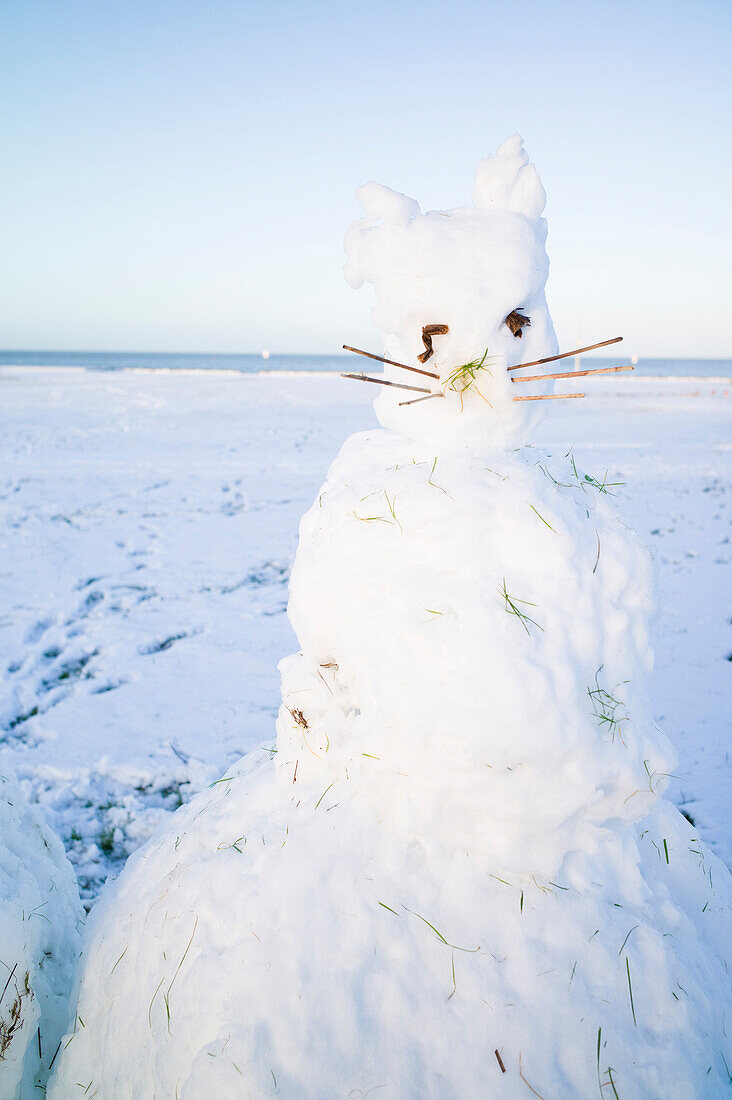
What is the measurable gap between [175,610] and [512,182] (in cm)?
397

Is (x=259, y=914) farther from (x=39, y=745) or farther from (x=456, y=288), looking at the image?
(x=39, y=745)

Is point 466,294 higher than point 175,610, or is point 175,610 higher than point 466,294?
point 466,294

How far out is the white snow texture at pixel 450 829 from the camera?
1101mm

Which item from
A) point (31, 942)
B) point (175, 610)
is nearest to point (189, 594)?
point (175, 610)

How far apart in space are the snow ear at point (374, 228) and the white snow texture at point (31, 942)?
158 centimetres

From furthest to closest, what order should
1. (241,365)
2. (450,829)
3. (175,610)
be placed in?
(241,365)
(175,610)
(450,829)

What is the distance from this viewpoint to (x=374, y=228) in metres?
1.41

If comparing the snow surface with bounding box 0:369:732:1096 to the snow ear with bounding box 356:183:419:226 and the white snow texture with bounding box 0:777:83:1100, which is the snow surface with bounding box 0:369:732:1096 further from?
the snow ear with bounding box 356:183:419:226

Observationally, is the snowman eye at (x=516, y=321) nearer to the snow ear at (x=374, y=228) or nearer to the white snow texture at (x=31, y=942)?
the snow ear at (x=374, y=228)

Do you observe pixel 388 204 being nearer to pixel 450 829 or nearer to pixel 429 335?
pixel 429 335

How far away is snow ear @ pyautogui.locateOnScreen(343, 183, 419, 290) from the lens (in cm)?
136

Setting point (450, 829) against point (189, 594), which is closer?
point (450, 829)

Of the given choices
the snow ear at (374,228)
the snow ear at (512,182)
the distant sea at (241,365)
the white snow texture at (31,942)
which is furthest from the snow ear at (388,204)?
the distant sea at (241,365)

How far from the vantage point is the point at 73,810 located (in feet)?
9.12
